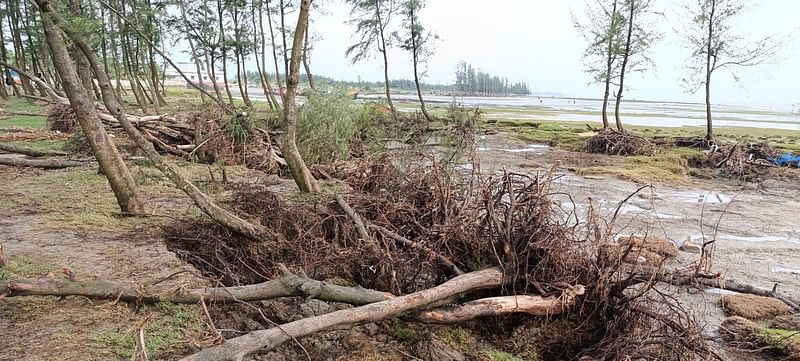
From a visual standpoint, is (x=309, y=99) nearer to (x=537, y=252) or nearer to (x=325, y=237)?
(x=325, y=237)

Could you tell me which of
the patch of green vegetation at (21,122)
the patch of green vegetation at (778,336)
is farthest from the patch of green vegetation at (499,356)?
the patch of green vegetation at (21,122)

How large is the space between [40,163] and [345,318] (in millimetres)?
8443

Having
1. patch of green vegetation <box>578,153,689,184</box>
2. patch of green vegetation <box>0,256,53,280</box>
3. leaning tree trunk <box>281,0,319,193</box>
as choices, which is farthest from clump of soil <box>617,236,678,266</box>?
patch of green vegetation <box>0,256,53,280</box>

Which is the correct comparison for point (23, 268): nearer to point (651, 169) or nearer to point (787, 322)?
point (787, 322)

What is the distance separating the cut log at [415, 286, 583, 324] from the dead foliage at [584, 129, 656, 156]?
610 inches

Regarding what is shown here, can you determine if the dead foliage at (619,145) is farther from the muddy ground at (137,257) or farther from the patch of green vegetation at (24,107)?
the patch of green vegetation at (24,107)

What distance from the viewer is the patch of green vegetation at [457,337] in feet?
15.1

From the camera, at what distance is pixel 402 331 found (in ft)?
15.0

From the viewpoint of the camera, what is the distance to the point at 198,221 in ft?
20.0

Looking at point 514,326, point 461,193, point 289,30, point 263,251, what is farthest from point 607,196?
point 289,30

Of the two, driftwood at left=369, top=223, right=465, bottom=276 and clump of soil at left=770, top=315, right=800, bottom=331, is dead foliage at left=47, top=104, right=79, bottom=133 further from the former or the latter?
clump of soil at left=770, top=315, right=800, bottom=331

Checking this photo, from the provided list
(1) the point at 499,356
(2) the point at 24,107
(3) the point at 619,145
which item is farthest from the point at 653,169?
(2) the point at 24,107

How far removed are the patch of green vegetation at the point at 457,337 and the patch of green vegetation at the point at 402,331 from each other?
0.23 m

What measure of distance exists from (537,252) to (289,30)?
81.4 ft
